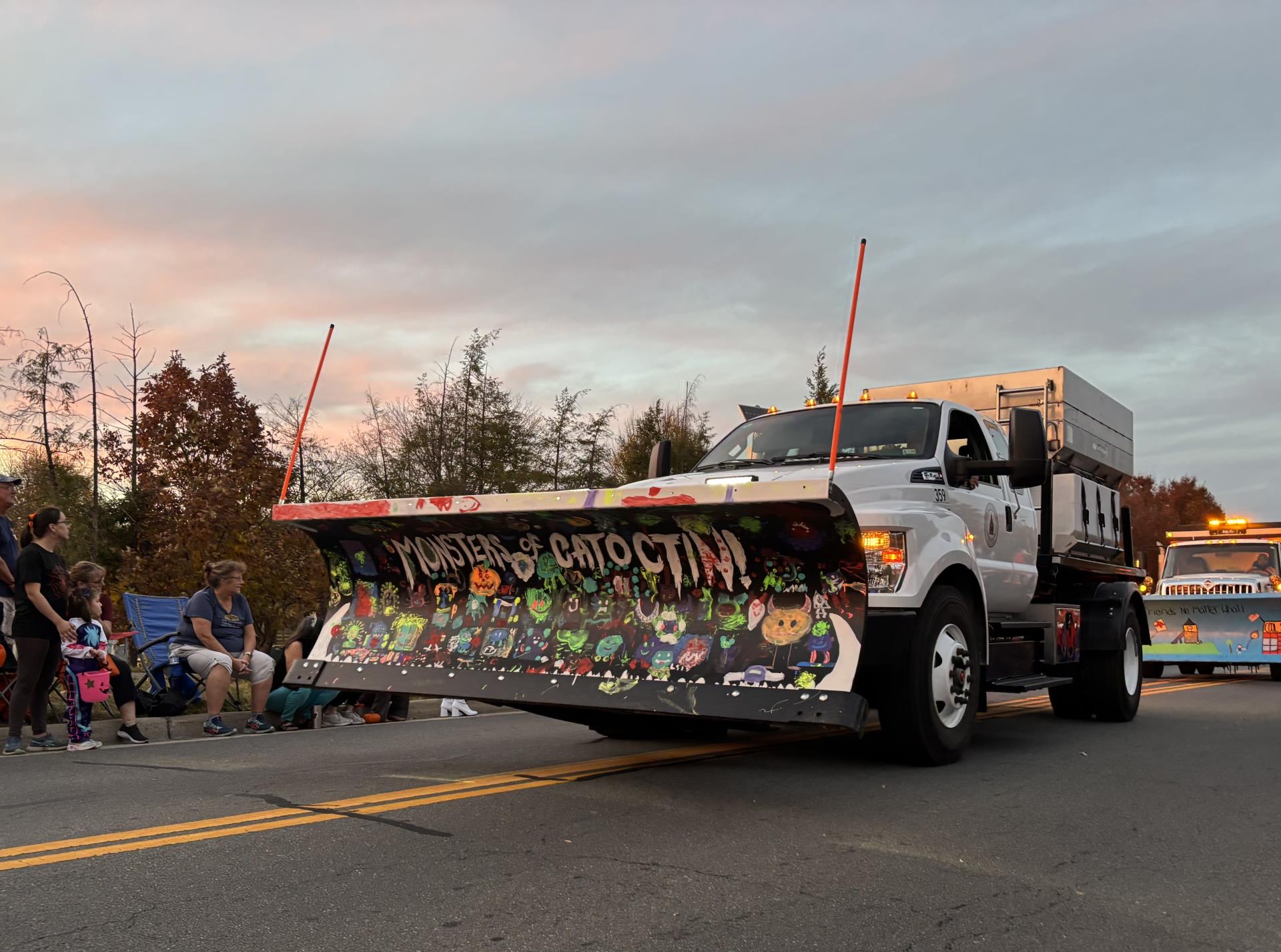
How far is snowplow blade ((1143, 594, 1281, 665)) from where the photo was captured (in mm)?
14953

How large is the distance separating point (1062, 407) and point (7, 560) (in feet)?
30.9

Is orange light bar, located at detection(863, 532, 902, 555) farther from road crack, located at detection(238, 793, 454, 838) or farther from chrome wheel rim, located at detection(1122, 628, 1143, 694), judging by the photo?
chrome wheel rim, located at detection(1122, 628, 1143, 694)

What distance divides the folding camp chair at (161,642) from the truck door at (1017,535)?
6423 millimetres

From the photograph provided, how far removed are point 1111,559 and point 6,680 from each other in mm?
9518

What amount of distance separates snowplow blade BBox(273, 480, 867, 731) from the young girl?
7.18ft

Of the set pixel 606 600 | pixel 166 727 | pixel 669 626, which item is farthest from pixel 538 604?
pixel 166 727

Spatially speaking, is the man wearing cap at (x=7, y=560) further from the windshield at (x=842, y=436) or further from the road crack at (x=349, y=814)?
the windshield at (x=842, y=436)

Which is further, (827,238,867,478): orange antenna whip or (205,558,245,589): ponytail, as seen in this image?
(205,558,245,589): ponytail

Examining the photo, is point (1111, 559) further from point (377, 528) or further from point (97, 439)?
point (97, 439)

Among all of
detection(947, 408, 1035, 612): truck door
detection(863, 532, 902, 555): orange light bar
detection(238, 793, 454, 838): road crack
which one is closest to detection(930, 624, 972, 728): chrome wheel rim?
detection(863, 532, 902, 555): orange light bar

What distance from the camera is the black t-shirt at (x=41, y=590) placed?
7.82 metres

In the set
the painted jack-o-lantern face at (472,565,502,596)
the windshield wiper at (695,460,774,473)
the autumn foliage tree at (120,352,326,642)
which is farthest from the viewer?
the autumn foliage tree at (120,352,326,642)

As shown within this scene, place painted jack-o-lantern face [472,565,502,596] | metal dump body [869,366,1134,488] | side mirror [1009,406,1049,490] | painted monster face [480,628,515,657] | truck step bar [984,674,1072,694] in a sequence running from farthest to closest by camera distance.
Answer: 1. metal dump body [869,366,1134,488]
2. truck step bar [984,674,1072,694]
3. side mirror [1009,406,1049,490]
4. painted jack-o-lantern face [472,565,502,596]
5. painted monster face [480,628,515,657]

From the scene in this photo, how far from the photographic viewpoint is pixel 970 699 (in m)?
6.65
